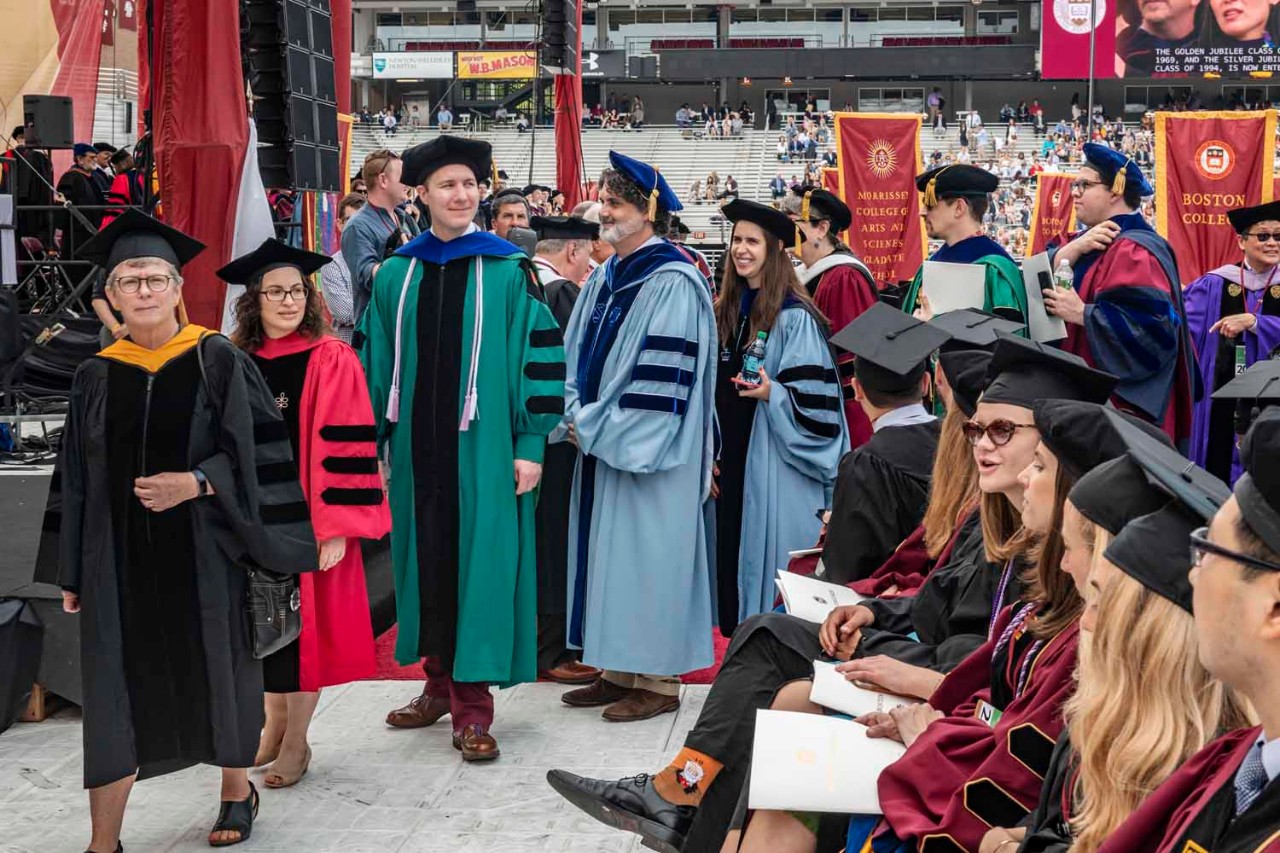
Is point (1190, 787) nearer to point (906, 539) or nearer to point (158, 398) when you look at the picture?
point (906, 539)

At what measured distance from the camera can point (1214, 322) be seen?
7375mm

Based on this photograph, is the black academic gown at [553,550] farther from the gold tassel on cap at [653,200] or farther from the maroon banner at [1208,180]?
the maroon banner at [1208,180]

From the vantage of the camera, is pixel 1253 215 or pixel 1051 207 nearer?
pixel 1253 215

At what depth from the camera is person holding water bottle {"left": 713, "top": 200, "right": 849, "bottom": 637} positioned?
5387 mm

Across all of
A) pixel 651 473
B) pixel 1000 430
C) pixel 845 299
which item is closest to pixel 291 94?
pixel 651 473

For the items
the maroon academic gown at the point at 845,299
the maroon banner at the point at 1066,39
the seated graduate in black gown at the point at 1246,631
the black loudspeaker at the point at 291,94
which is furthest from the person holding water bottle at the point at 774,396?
the maroon banner at the point at 1066,39

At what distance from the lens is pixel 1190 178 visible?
10.1 meters

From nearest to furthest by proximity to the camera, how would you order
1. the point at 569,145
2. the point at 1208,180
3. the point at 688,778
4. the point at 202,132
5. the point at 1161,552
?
the point at 1161,552 < the point at 688,778 < the point at 202,132 < the point at 1208,180 < the point at 569,145

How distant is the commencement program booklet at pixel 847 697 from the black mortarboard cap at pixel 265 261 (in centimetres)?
200

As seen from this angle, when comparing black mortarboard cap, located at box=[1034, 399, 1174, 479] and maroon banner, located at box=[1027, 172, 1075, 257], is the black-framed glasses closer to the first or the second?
black mortarboard cap, located at box=[1034, 399, 1174, 479]

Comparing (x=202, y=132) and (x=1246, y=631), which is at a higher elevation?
(x=202, y=132)

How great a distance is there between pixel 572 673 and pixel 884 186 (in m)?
7.12

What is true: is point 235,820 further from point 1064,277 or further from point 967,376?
point 1064,277

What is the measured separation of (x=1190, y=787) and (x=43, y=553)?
10.1 ft
